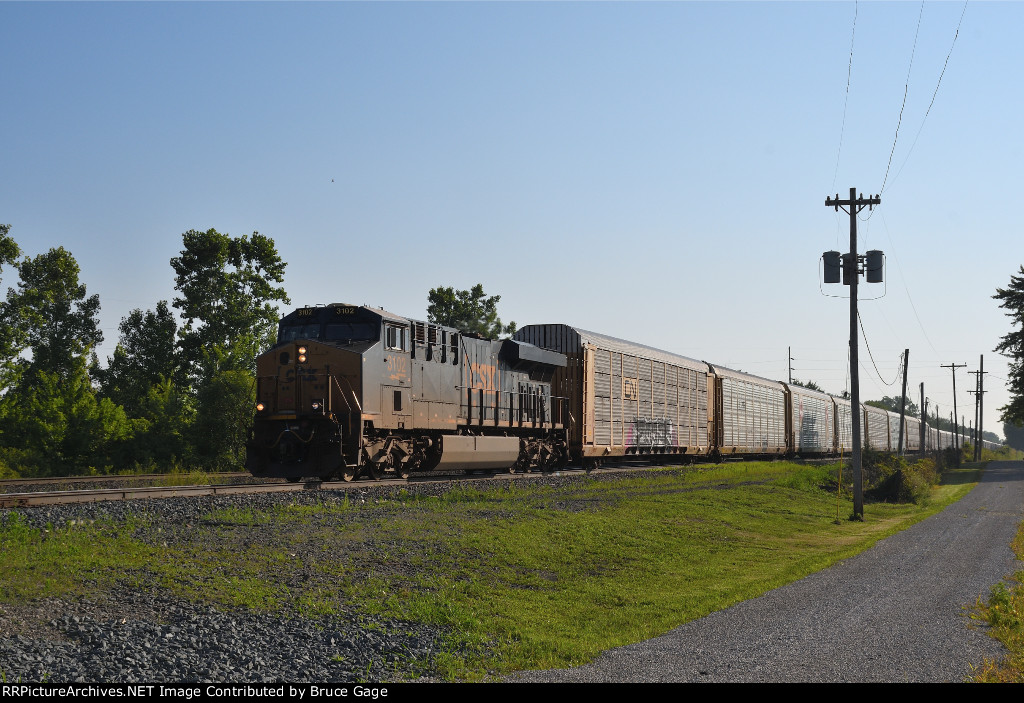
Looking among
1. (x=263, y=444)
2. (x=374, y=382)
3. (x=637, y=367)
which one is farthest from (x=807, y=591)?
(x=637, y=367)

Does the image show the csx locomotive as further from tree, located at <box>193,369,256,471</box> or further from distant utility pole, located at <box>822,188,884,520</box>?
tree, located at <box>193,369,256,471</box>

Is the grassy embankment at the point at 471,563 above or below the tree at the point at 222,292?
below

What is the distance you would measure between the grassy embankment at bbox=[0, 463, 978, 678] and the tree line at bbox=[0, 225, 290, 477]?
22.5 m

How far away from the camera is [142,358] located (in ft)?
185

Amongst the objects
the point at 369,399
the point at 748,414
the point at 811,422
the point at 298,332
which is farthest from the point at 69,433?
the point at 811,422

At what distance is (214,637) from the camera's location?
8.25 meters

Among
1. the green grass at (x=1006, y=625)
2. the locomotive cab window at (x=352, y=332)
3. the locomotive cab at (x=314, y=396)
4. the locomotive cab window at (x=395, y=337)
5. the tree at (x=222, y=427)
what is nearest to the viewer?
the green grass at (x=1006, y=625)

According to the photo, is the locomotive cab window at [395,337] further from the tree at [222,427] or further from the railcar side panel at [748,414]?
the railcar side panel at [748,414]

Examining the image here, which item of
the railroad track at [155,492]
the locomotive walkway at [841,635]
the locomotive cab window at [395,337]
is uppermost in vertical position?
the locomotive cab window at [395,337]

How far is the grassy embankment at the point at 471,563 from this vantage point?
967 cm

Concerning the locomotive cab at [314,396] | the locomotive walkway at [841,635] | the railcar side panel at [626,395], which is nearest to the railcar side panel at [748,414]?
the railcar side panel at [626,395]

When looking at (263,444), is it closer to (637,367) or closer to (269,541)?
(269,541)

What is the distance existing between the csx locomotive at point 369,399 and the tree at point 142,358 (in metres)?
33.8

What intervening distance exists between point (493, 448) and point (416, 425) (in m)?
3.99
